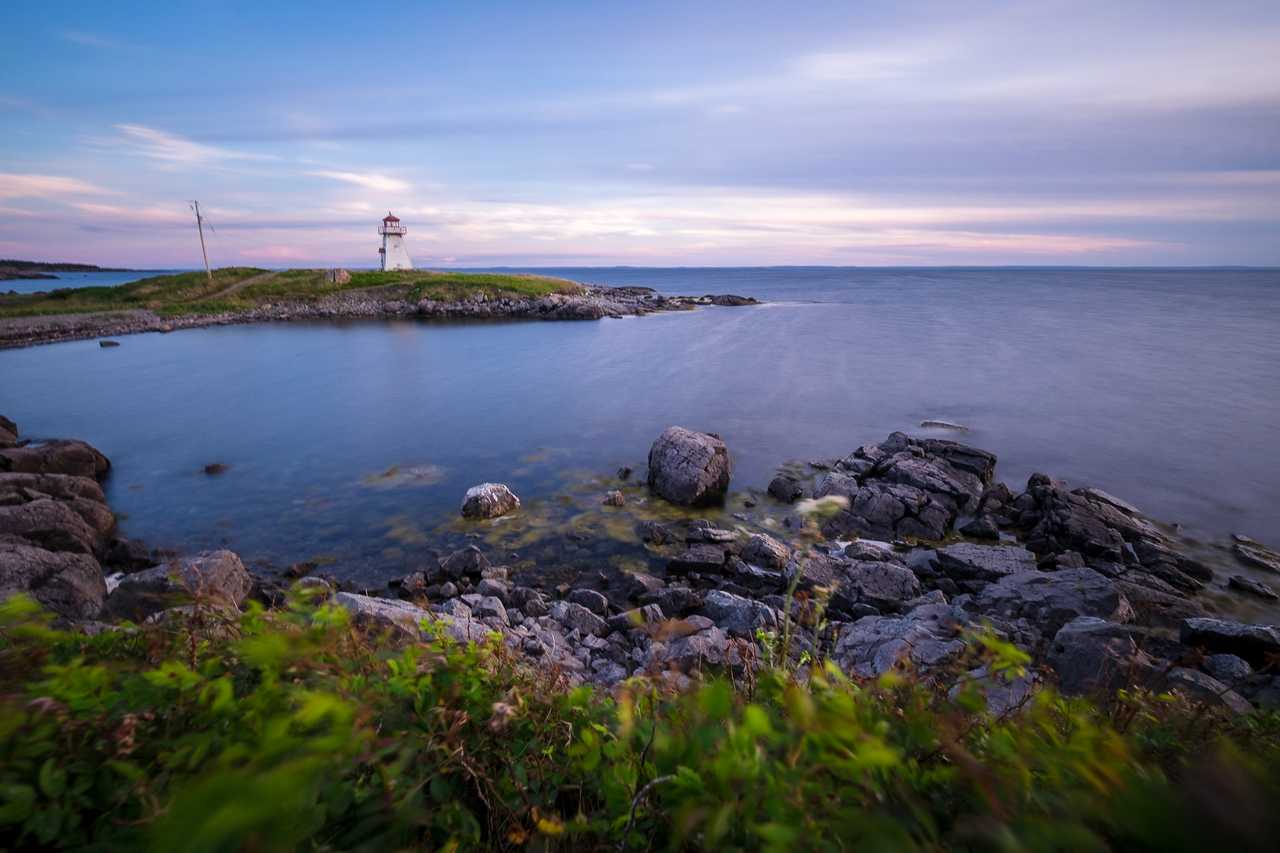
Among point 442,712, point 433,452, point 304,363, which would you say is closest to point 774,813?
point 442,712

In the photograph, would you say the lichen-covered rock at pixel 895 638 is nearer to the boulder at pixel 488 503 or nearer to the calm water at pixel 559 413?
the calm water at pixel 559 413

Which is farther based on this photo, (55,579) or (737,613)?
(737,613)

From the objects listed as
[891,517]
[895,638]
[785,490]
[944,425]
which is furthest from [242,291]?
[895,638]

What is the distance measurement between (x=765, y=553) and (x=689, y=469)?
384 cm

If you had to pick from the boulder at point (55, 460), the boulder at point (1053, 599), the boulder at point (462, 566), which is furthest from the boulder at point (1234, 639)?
the boulder at point (55, 460)

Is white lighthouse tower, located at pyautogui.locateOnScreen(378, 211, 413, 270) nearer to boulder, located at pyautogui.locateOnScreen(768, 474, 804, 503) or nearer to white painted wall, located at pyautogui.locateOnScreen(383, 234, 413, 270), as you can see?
white painted wall, located at pyautogui.locateOnScreen(383, 234, 413, 270)

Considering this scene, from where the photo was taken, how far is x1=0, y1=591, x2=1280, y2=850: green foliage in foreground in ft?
4.32

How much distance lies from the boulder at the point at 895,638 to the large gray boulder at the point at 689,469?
6.18 m

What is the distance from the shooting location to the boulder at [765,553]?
→ 1175 cm

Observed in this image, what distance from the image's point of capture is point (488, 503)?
14.1 meters

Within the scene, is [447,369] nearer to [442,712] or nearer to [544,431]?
[544,431]

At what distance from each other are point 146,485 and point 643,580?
51.0ft

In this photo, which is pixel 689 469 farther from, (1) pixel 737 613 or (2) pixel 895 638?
(2) pixel 895 638

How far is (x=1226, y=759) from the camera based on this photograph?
53.9 inches
